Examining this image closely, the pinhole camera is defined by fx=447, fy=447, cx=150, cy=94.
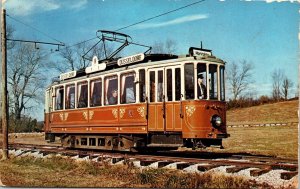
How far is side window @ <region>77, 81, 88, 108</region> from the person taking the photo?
1469cm

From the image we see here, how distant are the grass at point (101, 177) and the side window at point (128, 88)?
7.08ft

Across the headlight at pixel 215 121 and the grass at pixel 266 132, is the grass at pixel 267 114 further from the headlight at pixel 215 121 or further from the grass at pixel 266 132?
the headlight at pixel 215 121

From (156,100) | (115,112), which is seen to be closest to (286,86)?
(156,100)

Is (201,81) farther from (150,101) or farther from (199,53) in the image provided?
(150,101)

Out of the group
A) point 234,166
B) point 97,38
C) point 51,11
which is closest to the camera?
point 234,166

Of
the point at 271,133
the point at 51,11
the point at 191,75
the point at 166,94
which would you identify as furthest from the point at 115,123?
the point at 271,133

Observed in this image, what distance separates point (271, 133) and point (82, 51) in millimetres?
6457

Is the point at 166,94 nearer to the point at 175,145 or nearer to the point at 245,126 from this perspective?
the point at 175,145

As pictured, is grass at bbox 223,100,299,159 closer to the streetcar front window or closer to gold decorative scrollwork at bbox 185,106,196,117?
gold decorative scrollwork at bbox 185,106,196,117

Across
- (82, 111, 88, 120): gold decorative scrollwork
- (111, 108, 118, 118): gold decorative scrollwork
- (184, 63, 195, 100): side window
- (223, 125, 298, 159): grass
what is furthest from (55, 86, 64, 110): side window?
(184, 63, 195, 100): side window

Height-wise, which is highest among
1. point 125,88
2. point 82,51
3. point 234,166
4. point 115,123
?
point 82,51

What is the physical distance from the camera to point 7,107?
46.5ft

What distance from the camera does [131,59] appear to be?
12773 mm

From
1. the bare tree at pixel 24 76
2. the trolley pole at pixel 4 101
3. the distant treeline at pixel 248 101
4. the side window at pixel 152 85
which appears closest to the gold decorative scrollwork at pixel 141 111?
the side window at pixel 152 85
